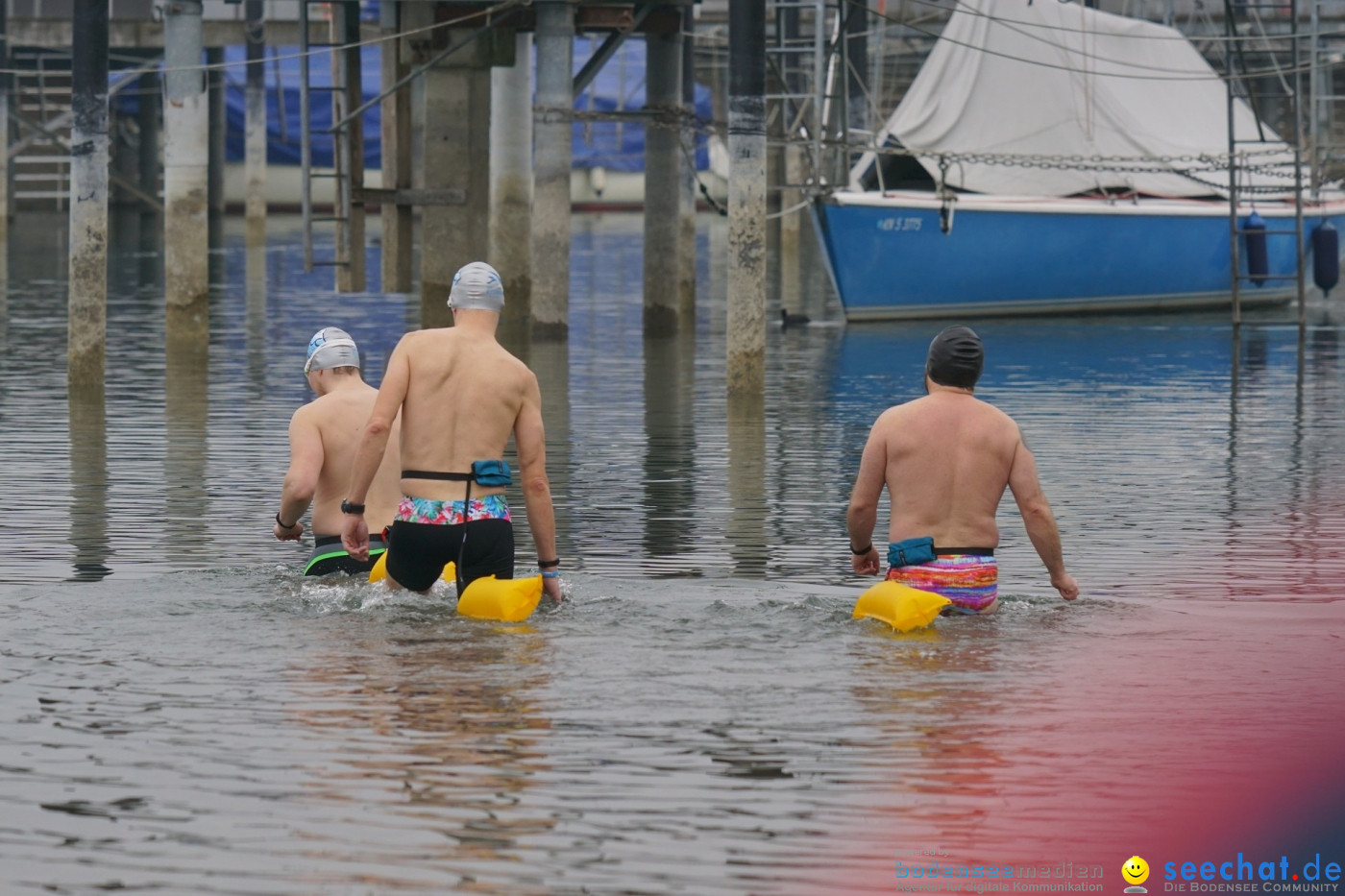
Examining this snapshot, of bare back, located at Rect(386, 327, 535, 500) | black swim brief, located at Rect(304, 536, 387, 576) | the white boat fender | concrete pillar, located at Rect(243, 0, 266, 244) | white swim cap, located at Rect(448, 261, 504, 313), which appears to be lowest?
black swim brief, located at Rect(304, 536, 387, 576)

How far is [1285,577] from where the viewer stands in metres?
9.66

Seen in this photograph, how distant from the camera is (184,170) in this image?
19.8 meters

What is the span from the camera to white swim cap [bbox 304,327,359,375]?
349 inches

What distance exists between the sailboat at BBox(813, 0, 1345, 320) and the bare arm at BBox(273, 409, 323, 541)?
1672 cm

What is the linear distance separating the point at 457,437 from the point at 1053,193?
2012 cm

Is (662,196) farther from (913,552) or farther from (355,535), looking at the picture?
(355,535)

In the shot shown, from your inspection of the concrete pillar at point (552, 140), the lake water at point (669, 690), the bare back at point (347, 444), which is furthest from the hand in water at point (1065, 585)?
the concrete pillar at point (552, 140)

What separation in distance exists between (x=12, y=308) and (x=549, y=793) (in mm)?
21157

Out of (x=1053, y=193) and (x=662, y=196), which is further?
(x=1053, y=193)

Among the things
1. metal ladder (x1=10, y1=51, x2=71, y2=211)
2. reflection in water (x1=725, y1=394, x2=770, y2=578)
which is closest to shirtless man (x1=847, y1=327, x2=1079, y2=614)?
→ reflection in water (x1=725, y1=394, x2=770, y2=578)

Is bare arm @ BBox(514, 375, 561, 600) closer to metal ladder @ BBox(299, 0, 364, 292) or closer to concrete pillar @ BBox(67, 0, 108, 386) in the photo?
concrete pillar @ BBox(67, 0, 108, 386)

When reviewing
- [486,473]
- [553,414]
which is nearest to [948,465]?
[486,473]

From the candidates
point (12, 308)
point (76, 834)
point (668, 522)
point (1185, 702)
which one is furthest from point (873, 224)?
point (76, 834)

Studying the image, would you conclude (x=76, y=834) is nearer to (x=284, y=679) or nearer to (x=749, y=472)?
(x=284, y=679)
